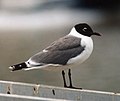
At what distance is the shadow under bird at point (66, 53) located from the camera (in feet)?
5.00

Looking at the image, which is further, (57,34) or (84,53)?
(57,34)

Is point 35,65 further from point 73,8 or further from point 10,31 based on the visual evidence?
point 73,8

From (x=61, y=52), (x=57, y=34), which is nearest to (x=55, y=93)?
(x=61, y=52)

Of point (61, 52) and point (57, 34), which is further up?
point (61, 52)

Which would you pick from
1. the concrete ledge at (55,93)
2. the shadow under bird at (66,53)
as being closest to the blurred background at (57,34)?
the shadow under bird at (66,53)

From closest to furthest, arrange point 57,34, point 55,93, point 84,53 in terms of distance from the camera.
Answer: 1. point 55,93
2. point 84,53
3. point 57,34

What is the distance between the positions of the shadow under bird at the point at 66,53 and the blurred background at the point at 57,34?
127cm

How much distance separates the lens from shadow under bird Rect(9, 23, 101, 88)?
152 cm

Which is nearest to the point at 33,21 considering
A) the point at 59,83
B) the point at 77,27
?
the point at 59,83

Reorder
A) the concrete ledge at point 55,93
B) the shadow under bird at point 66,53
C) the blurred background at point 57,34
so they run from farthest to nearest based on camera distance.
Result: the blurred background at point 57,34, the shadow under bird at point 66,53, the concrete ledge at point 55,93

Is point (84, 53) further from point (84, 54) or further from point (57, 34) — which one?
point (57, 34)

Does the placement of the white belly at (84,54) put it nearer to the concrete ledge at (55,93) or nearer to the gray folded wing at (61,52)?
the gray folded wing at (61,52)

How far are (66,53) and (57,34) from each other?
11.9 feet

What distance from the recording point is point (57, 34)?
17.0 feet
